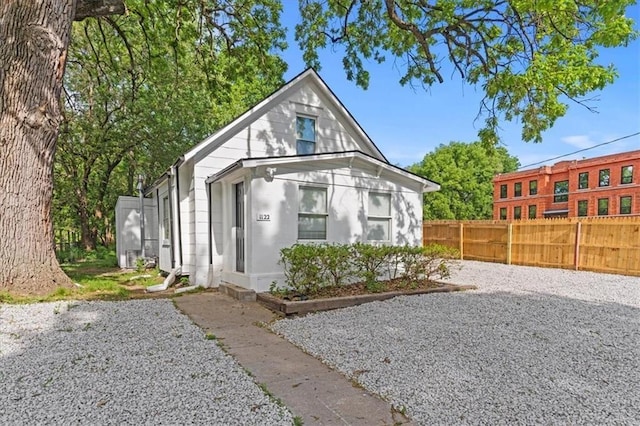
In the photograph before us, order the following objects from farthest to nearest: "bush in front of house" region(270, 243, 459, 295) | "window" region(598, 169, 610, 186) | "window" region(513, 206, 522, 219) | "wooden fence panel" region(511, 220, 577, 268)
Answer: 1. "window" region(513, 206, 522, 219)
2. "window" region(598, 169, 610, 186)
3. "wooden fence panel" region(511, 220, 577, 268)
4. "bush in front of house" region(270, 243, 459, 295)

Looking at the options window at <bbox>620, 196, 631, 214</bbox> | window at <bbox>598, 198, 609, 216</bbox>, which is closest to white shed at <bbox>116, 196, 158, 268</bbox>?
window at <bbox>620, 196, 631, 214</bbox>

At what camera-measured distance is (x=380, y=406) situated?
2895 millimetres

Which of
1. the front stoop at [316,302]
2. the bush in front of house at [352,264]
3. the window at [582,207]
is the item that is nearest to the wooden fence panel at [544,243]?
the bush in front of house at [352,264]

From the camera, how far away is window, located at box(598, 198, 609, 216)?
28922mm

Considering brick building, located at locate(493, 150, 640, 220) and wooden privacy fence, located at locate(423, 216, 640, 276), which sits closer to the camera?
wooden privacy fence, located at locate(423, 216, 640, 276)

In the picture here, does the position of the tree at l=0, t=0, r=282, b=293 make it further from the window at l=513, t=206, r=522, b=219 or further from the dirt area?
the window at l=513, t=206, r=522, b=219

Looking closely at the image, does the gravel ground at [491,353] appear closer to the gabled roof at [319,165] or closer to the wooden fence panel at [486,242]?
the gabled roof at [319,165]

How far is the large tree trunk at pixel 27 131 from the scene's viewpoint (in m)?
6.24

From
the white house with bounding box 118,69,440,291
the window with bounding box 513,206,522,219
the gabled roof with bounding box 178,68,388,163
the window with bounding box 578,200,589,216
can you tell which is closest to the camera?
the white house with bounding box 118,69,440,291

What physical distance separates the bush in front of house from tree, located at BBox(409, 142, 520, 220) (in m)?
31.8

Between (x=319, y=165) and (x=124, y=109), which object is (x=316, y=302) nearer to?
(x=319, y=165)

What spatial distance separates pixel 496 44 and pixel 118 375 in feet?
31.6

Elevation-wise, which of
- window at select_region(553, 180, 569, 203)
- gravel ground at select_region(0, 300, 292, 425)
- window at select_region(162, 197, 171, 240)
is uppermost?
window at select_region(553, 180, 569, 203)

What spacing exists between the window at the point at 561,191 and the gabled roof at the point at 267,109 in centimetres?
2991
